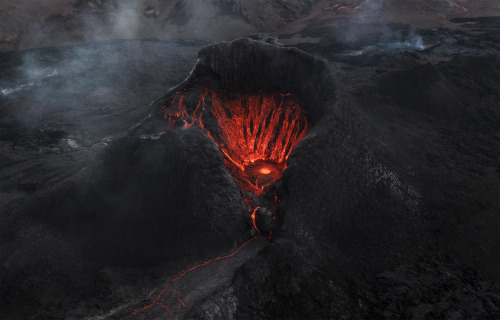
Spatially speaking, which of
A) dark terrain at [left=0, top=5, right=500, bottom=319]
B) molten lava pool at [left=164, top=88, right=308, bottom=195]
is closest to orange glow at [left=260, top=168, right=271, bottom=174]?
molten lava pool at [left=164, top=88, right=308, bottom=195]

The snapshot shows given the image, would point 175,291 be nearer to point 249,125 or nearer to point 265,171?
point 265,171

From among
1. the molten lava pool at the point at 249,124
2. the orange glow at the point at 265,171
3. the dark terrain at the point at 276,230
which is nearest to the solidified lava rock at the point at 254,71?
the dark terrain at the point at 276,230

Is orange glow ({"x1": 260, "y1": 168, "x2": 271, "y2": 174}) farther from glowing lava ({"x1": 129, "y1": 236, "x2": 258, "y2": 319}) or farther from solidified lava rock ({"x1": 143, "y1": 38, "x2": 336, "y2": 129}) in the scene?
glowing lava ({"x1": 129, "y1": 236, "x2": 258, "y2": 319})

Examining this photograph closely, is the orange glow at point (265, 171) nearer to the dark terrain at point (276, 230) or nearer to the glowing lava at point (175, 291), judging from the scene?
the dark terrain at point (276, 230)

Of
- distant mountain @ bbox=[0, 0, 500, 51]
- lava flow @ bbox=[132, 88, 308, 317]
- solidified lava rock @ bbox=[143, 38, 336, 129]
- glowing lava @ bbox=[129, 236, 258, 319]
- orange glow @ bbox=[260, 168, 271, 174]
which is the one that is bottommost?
glowing lava @ bbox=[129, 236, 258, 319]

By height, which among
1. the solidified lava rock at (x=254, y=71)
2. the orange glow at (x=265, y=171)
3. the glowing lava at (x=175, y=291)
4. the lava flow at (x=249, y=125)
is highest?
the solidified lava rock at (x=254, y=71)

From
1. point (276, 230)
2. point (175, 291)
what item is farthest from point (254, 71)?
point (175, 291)

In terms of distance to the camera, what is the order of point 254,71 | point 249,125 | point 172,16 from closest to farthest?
point 254,71 < point 249,125 < point 172,16

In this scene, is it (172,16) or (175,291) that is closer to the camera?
(175,291)
